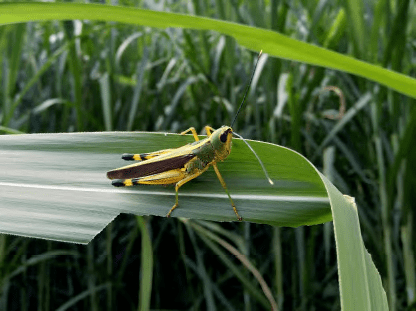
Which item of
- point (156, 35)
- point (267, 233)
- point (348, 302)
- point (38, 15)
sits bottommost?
point (267, 233)

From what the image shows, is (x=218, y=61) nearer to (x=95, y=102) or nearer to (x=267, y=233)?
(x=95, y=102)

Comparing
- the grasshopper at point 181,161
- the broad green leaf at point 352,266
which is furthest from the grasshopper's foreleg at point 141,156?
the broad green leaf at point 352,266

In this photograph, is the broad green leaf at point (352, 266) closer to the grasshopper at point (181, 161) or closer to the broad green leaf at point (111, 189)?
the broad green leaf at point (111, 189)

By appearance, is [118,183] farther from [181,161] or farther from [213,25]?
[213,25]

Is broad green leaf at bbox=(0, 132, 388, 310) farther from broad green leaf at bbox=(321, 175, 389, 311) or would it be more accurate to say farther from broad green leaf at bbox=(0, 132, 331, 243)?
broad green leaf at bbox=(321, 175, 389, 311)

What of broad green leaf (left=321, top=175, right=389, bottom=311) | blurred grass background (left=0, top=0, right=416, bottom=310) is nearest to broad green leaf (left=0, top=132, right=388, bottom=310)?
broad green leaf (left=321, top=175, right=389, bottom=311)

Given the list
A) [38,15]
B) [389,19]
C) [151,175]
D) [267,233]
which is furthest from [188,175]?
[267,233]
